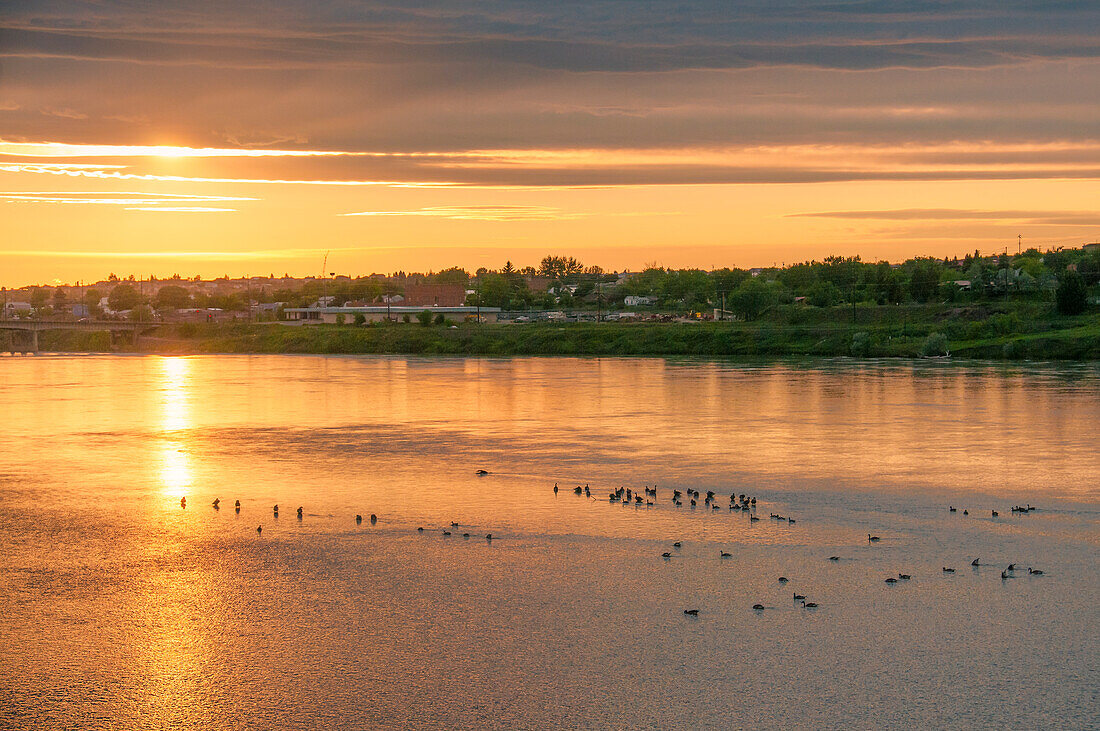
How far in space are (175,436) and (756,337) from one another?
62817 millimetres

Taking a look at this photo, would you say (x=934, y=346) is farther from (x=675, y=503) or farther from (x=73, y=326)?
(x=73, y=326)

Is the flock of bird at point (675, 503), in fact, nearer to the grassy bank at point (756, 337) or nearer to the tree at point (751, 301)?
the grassy bank at point (756, 337)

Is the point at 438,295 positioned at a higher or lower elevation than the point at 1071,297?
higher

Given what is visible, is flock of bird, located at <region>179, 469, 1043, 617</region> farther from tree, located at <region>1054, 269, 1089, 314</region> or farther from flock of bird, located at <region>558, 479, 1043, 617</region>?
tree, located at <region>1054, 269, 1089, 314</region>

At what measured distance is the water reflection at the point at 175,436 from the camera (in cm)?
2514

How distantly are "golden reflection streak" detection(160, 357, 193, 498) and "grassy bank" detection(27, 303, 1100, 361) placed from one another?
38.9 metres

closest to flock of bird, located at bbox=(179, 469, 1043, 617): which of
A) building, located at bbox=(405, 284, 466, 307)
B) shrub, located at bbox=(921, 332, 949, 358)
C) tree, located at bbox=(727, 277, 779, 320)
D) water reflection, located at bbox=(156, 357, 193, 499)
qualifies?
water reflection, located at bbox=(156, 357, 193, 499)

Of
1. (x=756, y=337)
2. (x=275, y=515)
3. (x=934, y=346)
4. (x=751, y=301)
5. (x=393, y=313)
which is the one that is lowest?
(x=275, y=515)

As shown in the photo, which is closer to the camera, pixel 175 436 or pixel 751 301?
pixel 175 436

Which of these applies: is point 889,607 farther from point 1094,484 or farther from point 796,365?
point 796,365

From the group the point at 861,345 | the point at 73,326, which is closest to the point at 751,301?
the point at 861,345

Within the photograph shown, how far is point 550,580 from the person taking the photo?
16.1 m

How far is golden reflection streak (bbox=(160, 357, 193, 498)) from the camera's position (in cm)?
2502

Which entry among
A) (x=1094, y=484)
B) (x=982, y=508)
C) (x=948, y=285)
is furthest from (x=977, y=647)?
(x=948, y=285)
